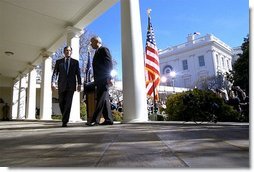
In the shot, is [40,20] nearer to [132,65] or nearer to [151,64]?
[151,64]

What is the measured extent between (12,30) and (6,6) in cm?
231

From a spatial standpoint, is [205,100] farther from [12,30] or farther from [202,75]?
[202,75]

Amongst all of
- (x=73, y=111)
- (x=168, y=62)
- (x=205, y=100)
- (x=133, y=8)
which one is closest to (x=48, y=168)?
(x=205, y=100)

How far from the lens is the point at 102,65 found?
4.76 m

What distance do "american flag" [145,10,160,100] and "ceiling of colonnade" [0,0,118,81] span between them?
2563mm

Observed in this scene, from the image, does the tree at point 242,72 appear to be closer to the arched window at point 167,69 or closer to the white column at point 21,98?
the white column at point 21,98

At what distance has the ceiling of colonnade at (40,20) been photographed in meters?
8.14

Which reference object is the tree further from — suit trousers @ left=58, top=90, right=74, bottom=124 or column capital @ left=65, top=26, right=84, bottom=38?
suit trousers @ left=58, top=90, right=74, bottom=124

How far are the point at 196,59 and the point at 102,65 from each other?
46216 mm

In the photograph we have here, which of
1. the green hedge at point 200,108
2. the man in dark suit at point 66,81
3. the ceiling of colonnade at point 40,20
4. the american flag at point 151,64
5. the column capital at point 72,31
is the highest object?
the ceiling of colonnade at point 40,20

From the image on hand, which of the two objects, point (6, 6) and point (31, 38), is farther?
point (31, 38)

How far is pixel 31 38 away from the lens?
11555mm

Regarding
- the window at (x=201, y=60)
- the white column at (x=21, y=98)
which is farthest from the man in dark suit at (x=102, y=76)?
the window at (x=201, y=60)

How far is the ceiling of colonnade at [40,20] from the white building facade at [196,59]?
34550mm
